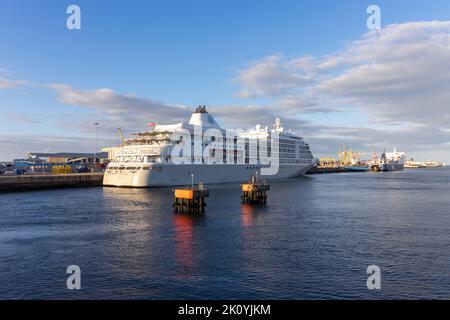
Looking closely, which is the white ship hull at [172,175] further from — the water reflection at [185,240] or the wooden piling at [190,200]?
the water reflection at [185,240]

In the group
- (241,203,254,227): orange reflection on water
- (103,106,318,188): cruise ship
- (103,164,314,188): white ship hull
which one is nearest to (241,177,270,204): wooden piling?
(241,203,254,227): orange reflection on water

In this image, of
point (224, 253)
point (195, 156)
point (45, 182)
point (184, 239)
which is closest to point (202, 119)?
point (195, 156)

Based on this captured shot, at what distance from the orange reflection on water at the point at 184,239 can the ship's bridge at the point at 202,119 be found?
58.2 metres

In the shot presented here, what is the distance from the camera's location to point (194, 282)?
20.7 m

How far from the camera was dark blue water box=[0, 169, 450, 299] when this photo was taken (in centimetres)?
1969

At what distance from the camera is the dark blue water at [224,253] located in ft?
64.6

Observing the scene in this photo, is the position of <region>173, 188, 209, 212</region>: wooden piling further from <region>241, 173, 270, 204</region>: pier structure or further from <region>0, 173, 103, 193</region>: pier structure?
<region>0, 173, 103, 193</region>: pier structure

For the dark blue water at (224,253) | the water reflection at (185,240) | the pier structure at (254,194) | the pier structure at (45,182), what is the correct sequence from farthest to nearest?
the pier structure at (45,182) → the pier structure at (254,194) → the water reflection at (185,240) → the dark blue water at (224,253)

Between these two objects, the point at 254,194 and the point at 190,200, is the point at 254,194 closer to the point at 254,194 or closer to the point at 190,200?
the point at 254,194

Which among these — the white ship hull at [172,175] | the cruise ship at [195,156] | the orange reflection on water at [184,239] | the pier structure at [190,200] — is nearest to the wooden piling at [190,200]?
the pier structure at [190,200]

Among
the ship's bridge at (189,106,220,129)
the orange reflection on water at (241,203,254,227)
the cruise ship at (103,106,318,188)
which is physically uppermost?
the ship's bridge at (189,106,220,129)
